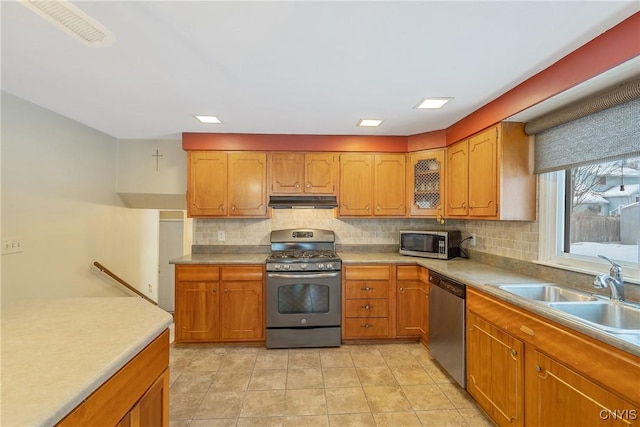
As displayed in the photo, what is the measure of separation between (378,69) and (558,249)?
190cm

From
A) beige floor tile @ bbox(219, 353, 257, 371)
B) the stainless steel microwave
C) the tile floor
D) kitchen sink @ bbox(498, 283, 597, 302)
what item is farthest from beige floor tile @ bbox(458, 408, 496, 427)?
beige floor tile @ bbox(219, 353, 257, 371)

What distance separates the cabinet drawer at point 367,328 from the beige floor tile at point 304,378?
0.60m

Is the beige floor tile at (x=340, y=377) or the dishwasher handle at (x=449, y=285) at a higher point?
the dishwasher handle at (x=449, y=285)

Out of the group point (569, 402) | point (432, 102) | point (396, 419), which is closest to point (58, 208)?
point (396, 419)

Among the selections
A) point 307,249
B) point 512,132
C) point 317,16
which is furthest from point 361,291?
point 317,16

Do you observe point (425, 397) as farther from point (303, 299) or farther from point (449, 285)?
point (303, 299)

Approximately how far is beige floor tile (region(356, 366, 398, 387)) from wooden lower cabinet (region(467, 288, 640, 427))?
622 millimetres

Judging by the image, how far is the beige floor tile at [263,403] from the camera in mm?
2029

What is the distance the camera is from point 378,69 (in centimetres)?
179

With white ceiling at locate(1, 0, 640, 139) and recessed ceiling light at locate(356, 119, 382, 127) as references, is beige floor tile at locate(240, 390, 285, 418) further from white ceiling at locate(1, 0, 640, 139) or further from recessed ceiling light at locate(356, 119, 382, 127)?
recessed ceiling light at locate(356, 119, 382, 127)

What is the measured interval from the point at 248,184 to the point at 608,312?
3071mm

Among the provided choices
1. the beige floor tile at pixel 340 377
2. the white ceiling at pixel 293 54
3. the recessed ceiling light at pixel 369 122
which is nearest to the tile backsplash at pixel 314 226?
the recessed ceiling light at pixel 369 122

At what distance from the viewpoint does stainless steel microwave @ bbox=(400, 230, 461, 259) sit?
307 centimetres

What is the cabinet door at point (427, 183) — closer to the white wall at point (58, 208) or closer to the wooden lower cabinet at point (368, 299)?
the wooden lower cabinet at point (368, 299)
